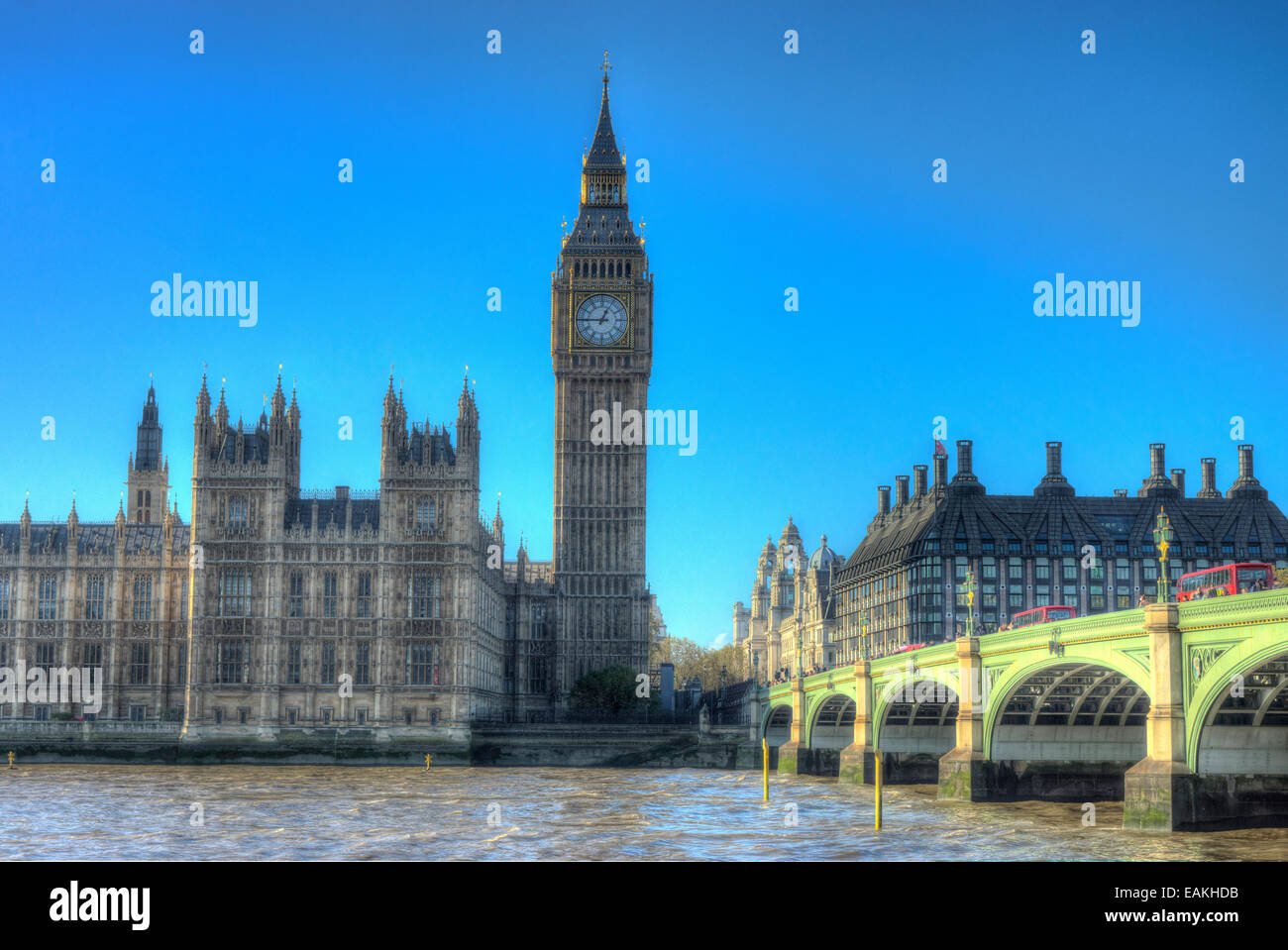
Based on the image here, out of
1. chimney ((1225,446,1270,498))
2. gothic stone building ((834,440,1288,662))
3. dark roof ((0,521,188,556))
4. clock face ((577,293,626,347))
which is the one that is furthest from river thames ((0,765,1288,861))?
chimney ((1225,446,1270,498))

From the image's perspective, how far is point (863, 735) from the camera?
252 feet

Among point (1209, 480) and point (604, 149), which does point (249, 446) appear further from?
point (1209, 480)

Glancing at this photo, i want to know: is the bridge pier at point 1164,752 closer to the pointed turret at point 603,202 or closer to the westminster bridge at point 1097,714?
the westminster bridge at point 1097,714

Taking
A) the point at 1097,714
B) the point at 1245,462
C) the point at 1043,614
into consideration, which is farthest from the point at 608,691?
the point at 1245,462

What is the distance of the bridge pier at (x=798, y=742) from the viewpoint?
303 feet

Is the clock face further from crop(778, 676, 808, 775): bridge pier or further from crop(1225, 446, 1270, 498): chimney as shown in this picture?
crop(1225, 446, 1270, 498): chimney

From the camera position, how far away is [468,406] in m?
111

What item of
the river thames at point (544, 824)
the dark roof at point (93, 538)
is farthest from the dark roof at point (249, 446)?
the river thames at point (544, 824)

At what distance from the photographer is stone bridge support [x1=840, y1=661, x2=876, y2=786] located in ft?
250

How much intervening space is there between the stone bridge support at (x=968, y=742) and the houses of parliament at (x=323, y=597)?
2071 inches

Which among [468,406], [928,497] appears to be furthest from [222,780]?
[928,497]

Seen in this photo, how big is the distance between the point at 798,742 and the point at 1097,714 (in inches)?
1325

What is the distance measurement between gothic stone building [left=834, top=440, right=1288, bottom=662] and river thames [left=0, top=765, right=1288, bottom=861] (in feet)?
234
